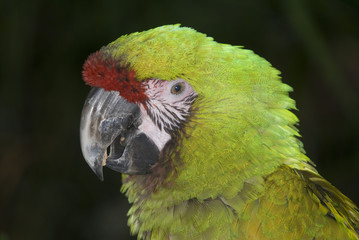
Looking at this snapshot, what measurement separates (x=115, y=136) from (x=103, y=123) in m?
0.06

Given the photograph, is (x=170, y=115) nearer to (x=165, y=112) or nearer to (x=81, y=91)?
(x=165, y=112)

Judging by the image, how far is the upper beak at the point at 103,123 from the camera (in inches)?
53.8

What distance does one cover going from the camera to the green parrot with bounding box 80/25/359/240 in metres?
1.32

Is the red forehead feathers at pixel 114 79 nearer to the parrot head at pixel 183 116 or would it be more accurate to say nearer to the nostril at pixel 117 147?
the parrot head at pixel 183 116

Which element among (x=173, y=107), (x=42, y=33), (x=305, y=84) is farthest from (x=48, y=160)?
(x=173, y=107)

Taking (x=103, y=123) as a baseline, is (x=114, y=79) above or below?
above

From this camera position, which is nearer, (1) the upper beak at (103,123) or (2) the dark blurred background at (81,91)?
(1) the upper beak at (103,123)

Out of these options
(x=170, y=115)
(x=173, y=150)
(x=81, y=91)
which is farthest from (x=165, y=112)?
(x=81, y=91)

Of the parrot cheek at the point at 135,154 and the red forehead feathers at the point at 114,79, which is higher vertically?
the red forehead feathers at the point at 114,79

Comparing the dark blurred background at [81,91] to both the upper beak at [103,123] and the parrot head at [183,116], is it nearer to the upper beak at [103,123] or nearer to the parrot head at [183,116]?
the parrot head at [183,116]

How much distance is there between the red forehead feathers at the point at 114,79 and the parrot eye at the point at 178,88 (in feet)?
0.30

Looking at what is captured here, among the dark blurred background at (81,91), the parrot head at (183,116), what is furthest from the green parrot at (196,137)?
the dark blurred background at (81,91)

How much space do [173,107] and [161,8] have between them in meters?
1.61

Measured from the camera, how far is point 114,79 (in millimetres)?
1371
